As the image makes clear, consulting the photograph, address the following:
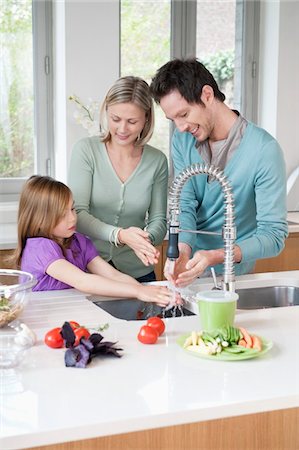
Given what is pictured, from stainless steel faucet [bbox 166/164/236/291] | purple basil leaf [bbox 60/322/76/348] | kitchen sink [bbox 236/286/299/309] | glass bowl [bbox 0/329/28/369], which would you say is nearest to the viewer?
glass bowl [bbox 0/329/28/369]

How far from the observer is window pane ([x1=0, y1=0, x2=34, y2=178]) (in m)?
3.70

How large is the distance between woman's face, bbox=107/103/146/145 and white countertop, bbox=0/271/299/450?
82 cm

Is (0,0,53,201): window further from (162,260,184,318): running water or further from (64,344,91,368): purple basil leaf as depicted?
(64,344,91,368): purple basil leaf

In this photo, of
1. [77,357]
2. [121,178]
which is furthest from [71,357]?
[121,178]

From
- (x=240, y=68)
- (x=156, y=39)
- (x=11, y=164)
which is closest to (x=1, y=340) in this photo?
(x=11, y=164)

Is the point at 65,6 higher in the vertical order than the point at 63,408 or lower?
higher

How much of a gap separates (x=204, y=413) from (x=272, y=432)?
0.21 metres

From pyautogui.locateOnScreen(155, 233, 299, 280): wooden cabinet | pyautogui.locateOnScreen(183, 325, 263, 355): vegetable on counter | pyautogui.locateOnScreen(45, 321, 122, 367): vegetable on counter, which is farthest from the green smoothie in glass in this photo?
pyautogui.locateOnScreen(155, 233, 299, 280): wooden cabinet

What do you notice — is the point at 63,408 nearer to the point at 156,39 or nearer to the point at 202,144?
the point at 202,144

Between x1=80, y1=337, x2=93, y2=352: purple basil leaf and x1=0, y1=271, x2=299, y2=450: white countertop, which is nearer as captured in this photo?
x1=0, y1=271, x2=299, y2=450: white countertop

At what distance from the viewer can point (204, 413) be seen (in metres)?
1.37

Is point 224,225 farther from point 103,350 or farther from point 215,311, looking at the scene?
point 103,350

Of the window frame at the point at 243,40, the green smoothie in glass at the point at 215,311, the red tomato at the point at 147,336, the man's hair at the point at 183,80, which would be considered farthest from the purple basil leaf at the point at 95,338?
the window frame at the point at 243,40

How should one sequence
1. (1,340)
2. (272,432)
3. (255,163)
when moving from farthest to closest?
(255,163) → (1,340) → (272,432)
